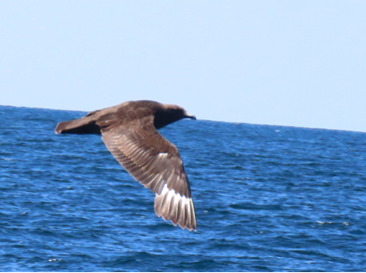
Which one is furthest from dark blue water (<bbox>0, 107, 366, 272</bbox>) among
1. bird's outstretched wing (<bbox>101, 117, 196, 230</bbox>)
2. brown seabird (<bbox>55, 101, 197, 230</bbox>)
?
bird's outstretched wing (<bbox>101, 117, 196, 230</bbox>)

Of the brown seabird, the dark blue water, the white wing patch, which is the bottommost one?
the dark blue water

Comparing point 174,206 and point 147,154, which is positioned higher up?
point 147,154

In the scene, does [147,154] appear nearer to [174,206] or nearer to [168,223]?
[174,206]

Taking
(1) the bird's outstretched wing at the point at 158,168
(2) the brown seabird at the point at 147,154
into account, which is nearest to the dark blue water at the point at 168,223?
(2) the brown seabird at the point at 147,154

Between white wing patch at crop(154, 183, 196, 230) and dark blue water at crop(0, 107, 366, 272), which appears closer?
white wing patch at crop(154, 183, 196, 230)

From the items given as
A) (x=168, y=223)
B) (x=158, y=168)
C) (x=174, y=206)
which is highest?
(x=158, y=168)

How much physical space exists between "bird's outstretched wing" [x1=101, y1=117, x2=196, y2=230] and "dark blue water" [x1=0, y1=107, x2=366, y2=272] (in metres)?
9.11

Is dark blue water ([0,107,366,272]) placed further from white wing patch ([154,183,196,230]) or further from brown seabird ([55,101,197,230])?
white wing patch ([154,183,196,230])

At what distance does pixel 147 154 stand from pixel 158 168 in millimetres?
265

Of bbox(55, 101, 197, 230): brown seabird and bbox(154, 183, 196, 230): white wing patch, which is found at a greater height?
bbox(55, 101, 197, 230): brown seabird

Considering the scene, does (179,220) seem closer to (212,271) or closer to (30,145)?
(212,271)

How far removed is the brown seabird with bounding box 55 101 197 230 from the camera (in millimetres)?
9352

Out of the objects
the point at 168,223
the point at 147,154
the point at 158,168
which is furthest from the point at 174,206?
the point at 168,223

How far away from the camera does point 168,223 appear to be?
23328 millimetres
